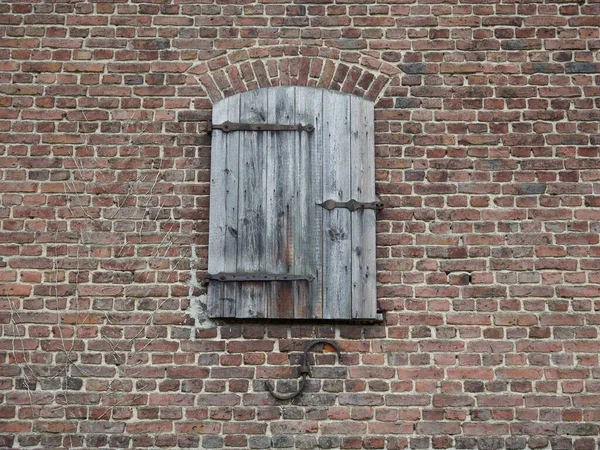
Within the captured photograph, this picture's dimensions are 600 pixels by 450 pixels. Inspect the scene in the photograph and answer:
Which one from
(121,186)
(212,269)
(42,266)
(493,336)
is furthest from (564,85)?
(42,266)

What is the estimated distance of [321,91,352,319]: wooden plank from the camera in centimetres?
515

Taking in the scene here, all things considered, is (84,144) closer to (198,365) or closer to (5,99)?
(5,99)

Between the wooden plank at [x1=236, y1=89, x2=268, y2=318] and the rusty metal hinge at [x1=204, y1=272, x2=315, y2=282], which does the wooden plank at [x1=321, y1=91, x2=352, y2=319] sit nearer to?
the rusty metal hinge at [x1=204, y1=272, x2=315, y2=282]

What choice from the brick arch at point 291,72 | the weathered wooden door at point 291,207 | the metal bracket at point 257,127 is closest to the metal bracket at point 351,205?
the weathered wooden door at point 291,207

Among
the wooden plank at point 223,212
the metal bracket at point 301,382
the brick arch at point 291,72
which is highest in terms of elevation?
the brick arch at point 291,72

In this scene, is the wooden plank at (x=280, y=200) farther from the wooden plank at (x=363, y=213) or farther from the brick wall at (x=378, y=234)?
the wooden plank at (x=363, y=213)

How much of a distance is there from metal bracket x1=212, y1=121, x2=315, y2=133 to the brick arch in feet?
0.77

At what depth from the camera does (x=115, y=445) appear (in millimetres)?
5039

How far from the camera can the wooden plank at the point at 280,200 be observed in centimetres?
516

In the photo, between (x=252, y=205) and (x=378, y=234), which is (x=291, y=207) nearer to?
(x=252, y=205)

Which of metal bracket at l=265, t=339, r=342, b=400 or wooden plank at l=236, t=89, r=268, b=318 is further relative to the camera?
wooden plank at l=236, t=89, r=268, b=318

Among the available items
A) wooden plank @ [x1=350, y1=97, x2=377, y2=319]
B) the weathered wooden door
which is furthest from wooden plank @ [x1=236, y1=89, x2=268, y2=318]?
wooden plank @ [x1=350, y1=97, x2=377, y2=319]

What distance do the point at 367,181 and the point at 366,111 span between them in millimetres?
485

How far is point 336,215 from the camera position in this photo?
5258mm
